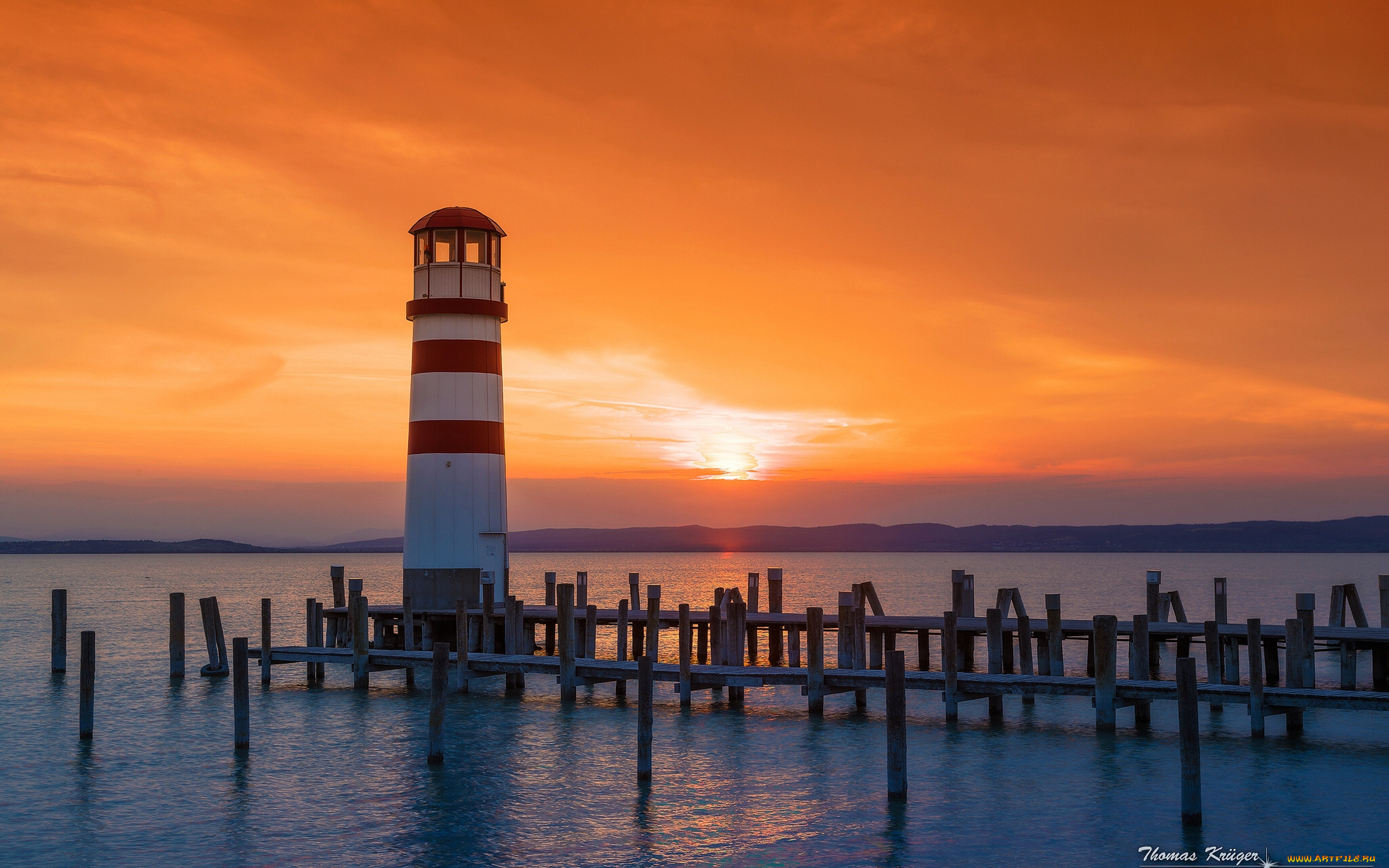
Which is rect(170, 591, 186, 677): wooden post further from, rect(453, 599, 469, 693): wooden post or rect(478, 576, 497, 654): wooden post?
rect(453, 599, 469, 693): wooden post

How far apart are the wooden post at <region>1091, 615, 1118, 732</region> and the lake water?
568 mm

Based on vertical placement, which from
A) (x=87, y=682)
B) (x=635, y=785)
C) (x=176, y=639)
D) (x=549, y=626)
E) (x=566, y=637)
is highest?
(x=566, y=637)

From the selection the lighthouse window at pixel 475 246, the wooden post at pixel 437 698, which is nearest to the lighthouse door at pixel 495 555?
the lighthouse window at pixel 475 246

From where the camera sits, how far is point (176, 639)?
3509 cm

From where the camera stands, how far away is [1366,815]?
682 inches

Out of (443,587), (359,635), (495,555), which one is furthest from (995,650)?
(359,635)

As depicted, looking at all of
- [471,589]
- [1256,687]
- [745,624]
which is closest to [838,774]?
[1256,687]

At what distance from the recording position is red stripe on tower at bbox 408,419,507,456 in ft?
99.5

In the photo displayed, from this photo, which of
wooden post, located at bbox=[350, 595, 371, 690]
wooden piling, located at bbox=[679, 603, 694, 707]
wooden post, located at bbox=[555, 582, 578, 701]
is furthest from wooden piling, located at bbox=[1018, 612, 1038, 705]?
wooden post, located at bbox=[350, 595, 371, 690]

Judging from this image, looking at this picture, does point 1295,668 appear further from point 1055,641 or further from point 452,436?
point 452,436

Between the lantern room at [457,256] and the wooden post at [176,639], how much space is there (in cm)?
1210

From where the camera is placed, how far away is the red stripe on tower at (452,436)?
30.3 meters

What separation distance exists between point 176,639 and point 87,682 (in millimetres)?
11952

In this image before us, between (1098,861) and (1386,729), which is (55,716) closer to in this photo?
(1098,861)
